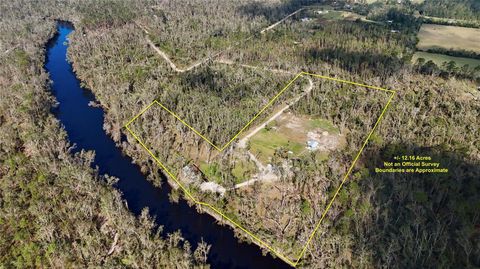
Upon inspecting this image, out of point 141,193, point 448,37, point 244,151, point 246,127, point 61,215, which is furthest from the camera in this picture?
point 448,37

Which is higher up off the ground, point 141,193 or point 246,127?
point 246,127

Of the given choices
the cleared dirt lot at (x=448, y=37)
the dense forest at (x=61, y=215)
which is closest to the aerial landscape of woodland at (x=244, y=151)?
the dense forest at (x=61, y=215)

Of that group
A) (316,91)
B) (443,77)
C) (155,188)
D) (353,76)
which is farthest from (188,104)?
(443,77)

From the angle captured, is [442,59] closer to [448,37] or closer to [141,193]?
[448,37]

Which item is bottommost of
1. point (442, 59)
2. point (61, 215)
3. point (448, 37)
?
point (61, 215)

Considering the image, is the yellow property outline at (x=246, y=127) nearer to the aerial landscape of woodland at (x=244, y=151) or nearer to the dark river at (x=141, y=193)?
the aerial landscape of woodland at (x=244, y=151)

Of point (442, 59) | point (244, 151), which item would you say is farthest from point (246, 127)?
point (442, 59)
